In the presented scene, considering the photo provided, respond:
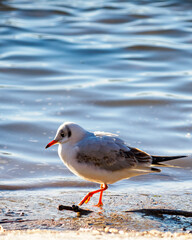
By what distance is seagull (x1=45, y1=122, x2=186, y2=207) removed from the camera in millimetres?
4648

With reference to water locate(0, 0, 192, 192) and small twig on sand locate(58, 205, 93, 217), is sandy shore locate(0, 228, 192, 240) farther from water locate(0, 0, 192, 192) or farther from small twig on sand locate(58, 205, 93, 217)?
water locate(0, 0, 192, 192)

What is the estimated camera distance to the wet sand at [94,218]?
12.9 ft

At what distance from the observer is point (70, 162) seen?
15.3 feet

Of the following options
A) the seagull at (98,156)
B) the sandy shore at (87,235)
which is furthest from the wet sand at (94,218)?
the seagull at (98,156)

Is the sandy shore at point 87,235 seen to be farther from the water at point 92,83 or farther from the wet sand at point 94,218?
the water at point 92,83

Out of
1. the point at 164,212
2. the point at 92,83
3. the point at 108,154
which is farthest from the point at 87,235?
the point at 92,83

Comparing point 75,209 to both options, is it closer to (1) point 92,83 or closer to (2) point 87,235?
(2) point 87,235

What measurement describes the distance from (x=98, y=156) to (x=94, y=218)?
22.5 inches

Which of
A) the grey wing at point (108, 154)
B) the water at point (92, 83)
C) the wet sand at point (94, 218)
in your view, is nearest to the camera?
the wet sand at point (94, 218)

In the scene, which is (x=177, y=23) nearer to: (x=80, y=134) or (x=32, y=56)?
(x=32, y=56)

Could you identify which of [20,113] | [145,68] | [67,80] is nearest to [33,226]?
[20,113]

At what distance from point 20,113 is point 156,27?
6873 millimetres

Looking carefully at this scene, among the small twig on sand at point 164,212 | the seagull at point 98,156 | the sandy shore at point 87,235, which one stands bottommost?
the sandy shore at point 87,235

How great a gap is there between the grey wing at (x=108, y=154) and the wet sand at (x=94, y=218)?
38 cm
